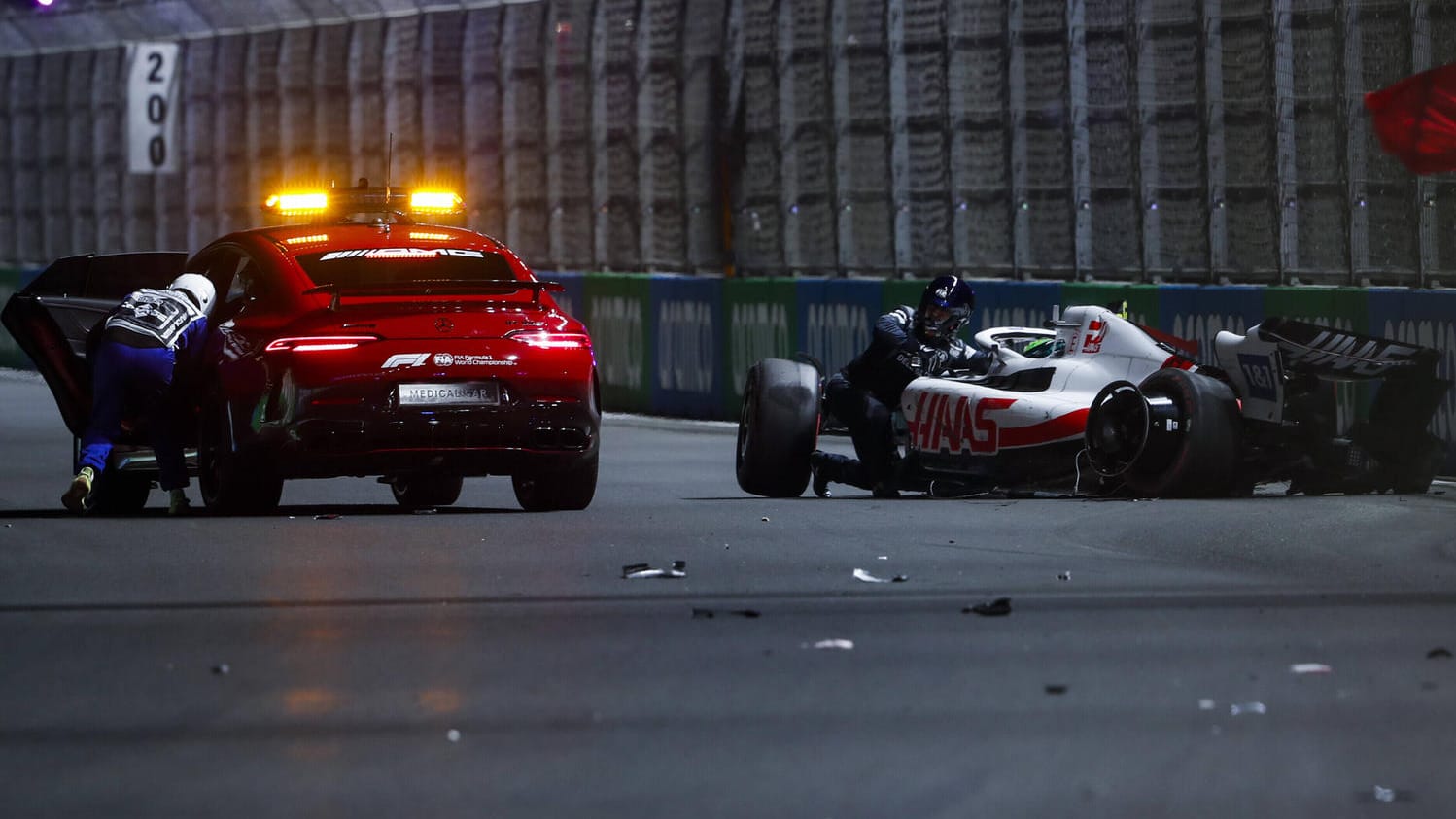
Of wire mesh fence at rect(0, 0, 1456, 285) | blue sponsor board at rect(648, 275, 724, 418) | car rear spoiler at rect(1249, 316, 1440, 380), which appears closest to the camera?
car rear spoiler at rect(1249, 316, 1440, 380)

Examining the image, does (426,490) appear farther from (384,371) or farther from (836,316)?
(836,316)

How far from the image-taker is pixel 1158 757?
22.0 ft

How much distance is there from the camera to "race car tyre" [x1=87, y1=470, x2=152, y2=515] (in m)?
14.1

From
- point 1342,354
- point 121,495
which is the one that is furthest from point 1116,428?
point 121,495

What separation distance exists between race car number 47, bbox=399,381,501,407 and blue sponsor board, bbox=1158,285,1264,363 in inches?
241

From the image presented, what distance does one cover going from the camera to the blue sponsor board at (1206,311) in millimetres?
17594

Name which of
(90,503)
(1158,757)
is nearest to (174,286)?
(90,503)

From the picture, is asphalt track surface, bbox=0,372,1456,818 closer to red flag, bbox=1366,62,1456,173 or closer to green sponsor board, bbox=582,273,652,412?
red flag, bbox=1366,62,1456,173

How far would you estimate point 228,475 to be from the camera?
1283 cm

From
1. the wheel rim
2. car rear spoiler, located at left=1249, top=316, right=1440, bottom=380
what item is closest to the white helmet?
the wheel rim

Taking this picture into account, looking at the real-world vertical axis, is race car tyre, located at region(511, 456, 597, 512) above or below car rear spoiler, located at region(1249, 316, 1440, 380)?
below

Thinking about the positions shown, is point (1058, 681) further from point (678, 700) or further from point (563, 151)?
point (563, 151)

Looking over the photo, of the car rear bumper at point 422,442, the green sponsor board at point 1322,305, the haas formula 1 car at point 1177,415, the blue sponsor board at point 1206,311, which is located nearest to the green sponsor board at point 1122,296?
the blue sponsor board at point 1206,311

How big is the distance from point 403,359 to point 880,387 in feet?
10.3
